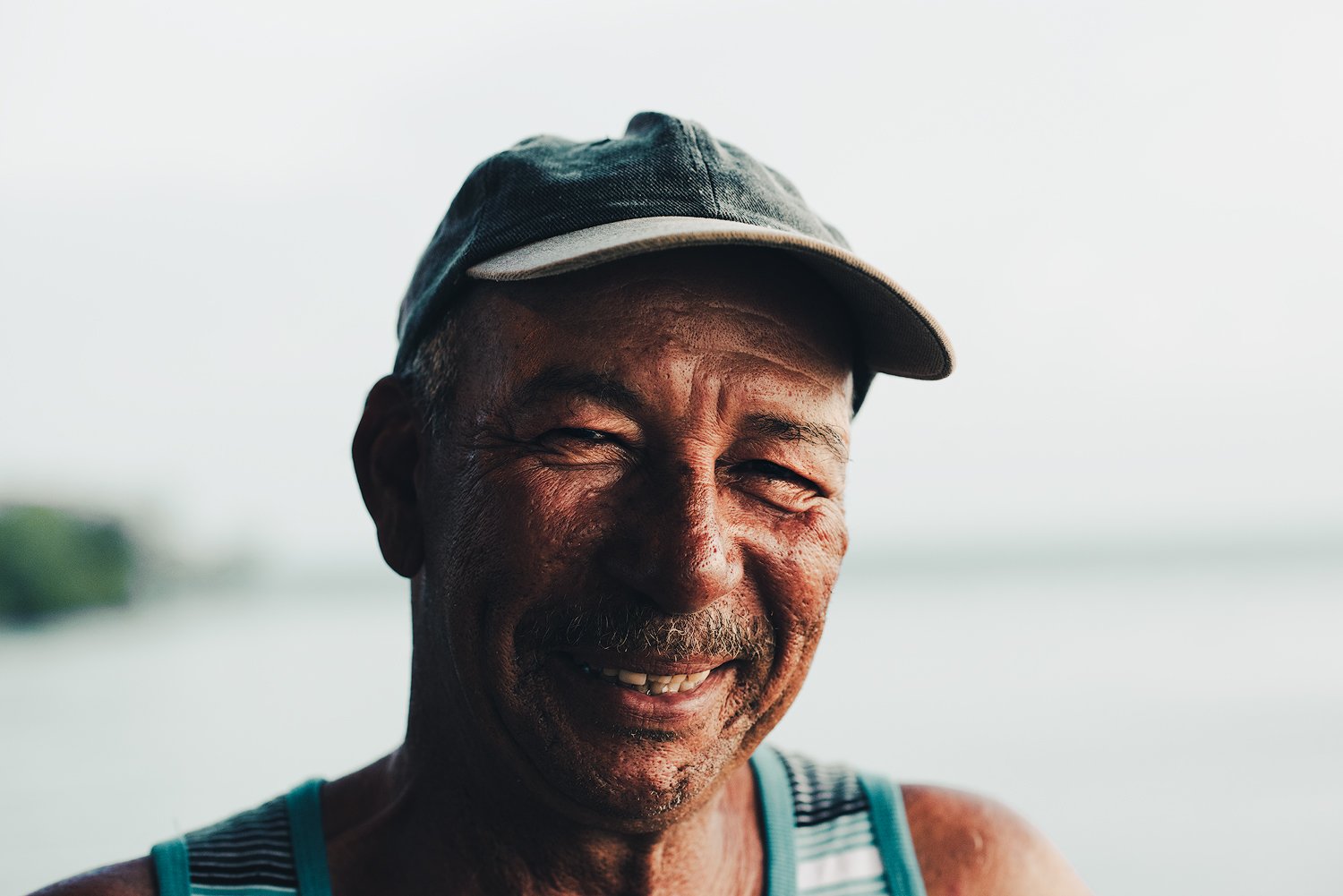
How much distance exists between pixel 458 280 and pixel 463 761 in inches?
25.4

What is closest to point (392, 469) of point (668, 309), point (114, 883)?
point (668, 309)

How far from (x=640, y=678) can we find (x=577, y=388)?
0.36 meters

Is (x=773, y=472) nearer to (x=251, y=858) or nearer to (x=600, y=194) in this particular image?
(x=600, y=194)

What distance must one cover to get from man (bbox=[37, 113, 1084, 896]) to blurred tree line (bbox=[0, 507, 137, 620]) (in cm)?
1933

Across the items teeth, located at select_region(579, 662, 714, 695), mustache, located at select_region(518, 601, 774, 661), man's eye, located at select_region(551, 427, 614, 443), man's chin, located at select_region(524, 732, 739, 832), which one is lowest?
man's chin, located at select_region(524, 732, 739, 832)

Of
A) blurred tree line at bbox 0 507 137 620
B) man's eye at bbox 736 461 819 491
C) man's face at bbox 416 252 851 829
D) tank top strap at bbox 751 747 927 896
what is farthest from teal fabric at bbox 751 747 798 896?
blurred tree line at bbox 0 507 137 620

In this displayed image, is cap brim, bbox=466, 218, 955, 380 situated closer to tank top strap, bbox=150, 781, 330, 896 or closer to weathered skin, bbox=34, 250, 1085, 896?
weathered skin, bbox=34, 250, 1085, 896

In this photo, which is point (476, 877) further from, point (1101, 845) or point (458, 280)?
point (1101, 845)

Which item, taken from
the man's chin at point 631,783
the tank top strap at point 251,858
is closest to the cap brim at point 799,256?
the man's chin at point 631,783

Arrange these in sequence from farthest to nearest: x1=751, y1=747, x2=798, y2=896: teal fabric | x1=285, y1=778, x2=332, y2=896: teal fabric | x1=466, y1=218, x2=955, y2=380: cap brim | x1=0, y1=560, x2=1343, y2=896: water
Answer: x1=0, y1=560, x2=1343, y2=896: water → x1=751, y1=747, x2=798, y2=896: teal fabric → x1=285, y1=778, x2=332, y2=896: teal fabric → x1=466, y1=218, x2=955, y2=380: cap brim

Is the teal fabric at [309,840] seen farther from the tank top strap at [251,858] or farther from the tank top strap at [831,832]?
the tank top strap at [831,832]

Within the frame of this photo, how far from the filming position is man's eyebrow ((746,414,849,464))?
1.43 metres

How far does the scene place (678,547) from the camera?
52.5 inches

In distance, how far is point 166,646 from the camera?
16.0 meters
